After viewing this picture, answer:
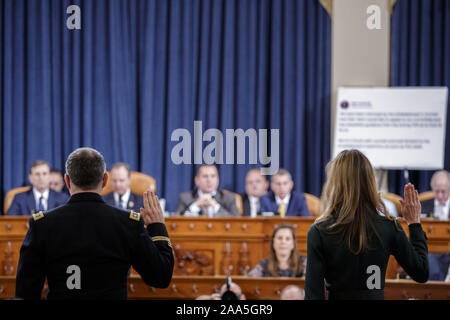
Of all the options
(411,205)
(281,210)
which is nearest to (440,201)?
(281,210)

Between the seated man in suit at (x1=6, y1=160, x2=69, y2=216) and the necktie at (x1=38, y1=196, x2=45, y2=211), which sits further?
the seated man in suit at (x1=6, y1=160, x2=69, y2=216)

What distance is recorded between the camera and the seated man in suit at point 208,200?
5059 mm

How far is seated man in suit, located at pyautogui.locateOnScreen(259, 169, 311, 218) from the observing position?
539 centimetres

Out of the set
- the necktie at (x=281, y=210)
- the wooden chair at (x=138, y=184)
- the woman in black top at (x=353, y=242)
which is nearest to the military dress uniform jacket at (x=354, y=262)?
the woman in black top at (x=353, y=242)

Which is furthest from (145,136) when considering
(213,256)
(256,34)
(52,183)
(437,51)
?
(437,51)

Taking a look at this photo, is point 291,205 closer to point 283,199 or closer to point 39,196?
point 283,199

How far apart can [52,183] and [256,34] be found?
2.99 meters

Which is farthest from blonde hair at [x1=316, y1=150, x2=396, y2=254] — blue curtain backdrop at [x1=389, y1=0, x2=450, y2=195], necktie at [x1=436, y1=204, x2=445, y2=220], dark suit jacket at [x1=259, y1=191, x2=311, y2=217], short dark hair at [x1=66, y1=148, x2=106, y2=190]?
blue curtain backdrop at [x1=389, y1=0, x2=450, y2=195]

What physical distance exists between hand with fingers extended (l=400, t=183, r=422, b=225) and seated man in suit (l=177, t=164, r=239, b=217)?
3043mm

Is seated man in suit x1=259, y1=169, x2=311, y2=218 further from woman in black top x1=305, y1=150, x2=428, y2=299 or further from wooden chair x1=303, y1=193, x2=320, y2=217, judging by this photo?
woman in black top x1=305, y1=150, x2=428, y2=299

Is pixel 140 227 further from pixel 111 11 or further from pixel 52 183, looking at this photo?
pixel 111 11

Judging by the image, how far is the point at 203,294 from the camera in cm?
400

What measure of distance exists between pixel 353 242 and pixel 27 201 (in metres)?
4.42
